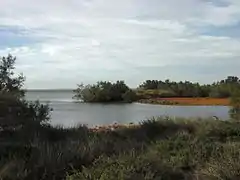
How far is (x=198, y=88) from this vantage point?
287 feet

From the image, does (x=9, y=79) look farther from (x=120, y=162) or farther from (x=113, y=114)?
(x=113, y=114)

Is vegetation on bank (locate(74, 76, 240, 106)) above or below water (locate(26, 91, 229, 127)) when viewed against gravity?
above

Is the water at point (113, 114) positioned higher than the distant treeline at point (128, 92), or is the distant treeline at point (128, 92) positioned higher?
the distant treeline at point (128, 92)

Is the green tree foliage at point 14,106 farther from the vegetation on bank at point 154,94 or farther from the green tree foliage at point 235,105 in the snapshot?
the vegetation on bank at point 154,94

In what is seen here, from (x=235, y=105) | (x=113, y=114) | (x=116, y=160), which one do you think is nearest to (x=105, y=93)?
(x=113, y=114)

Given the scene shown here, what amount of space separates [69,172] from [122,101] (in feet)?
231

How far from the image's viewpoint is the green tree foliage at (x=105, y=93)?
7950cm

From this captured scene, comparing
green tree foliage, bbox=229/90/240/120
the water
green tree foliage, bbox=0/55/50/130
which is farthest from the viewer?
the water

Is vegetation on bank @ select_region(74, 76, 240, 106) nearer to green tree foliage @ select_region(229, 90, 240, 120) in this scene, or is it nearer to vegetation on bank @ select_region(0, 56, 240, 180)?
green tree foliage @ select_region(229, 90, 240, 120)

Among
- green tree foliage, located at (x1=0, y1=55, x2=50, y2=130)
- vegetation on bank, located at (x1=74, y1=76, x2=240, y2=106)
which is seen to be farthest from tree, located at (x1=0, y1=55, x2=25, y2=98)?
vegetation on bank, located at (x1=74, y1=76, x2=240, y2=106)

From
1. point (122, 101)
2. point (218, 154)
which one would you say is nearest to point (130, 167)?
point (218, 154)

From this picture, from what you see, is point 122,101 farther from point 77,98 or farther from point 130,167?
point 130,167

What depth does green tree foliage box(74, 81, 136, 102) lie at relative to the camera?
3130 inches

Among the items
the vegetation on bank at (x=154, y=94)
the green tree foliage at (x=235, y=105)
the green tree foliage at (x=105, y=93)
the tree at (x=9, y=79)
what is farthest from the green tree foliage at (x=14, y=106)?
the green tree foliage at (x=105, y=93)
